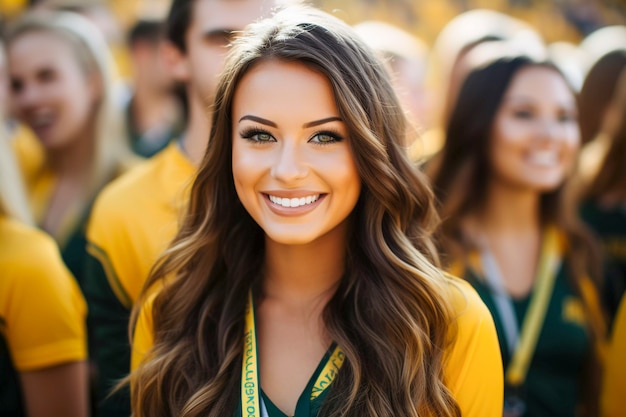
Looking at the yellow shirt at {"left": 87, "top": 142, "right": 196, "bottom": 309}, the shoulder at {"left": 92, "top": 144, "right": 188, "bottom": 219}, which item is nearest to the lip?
the yellow shirt at {"left": 87, "top": 142, "right": 196, "bottom": 309}

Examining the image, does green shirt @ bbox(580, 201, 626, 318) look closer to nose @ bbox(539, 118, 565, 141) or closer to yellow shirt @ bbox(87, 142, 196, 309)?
nose @ bbox(539, 118, 565, 141)

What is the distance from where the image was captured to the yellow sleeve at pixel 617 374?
2826 mm

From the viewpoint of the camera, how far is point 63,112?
417cm

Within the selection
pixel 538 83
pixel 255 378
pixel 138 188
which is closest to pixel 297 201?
pixel 255 378

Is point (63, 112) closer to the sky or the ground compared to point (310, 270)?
closer to the sky

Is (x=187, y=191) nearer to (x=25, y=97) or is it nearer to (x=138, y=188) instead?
(x=138, y=188)

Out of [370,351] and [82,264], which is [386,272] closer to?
[370,351]

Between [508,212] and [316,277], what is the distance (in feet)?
5.35

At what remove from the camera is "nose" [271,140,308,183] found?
210cm

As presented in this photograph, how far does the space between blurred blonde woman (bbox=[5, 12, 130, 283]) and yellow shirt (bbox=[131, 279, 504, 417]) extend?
2.48m

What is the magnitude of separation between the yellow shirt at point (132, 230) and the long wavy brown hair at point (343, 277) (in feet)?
1.62

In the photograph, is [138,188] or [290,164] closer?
[290,164]

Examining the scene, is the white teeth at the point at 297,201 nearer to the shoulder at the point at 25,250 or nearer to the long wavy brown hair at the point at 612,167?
the shoulder at the point at 25,250

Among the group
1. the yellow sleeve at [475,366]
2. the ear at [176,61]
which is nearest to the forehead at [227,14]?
the ear at [176,61]
